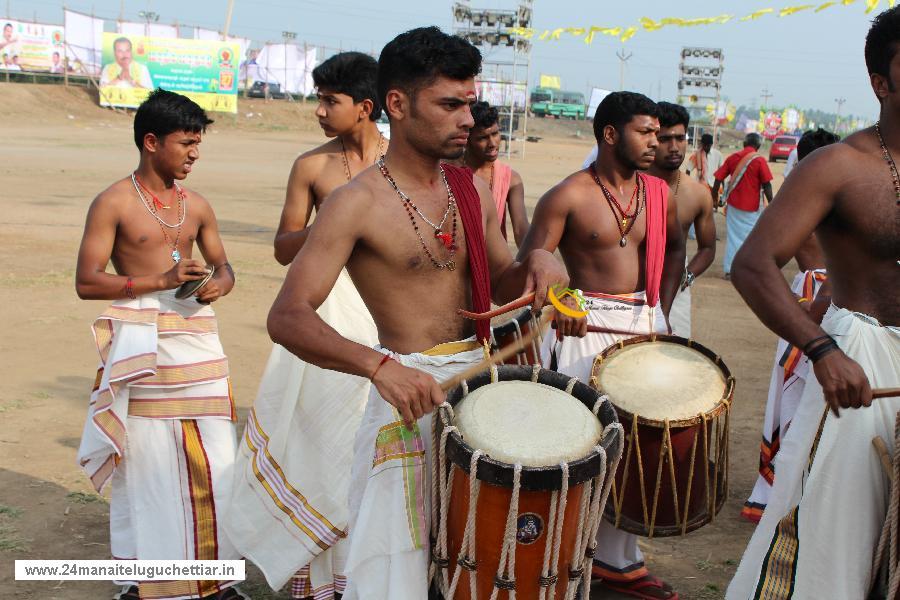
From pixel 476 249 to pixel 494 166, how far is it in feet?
12.9

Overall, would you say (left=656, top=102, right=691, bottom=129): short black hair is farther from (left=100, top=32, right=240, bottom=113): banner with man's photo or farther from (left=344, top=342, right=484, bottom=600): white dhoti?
(left=100, top=32, right=240, bottom=113): banner with man's photo

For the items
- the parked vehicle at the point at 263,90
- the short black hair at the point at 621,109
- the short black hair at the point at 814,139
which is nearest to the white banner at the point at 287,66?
the parked vehicle at the point at 263,90

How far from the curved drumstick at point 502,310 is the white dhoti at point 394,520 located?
35 centimetres

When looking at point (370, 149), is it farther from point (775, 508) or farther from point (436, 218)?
point (775, 508)

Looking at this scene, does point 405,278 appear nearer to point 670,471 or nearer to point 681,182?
point 670,471

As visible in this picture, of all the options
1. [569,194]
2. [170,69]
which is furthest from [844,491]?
[170,69]

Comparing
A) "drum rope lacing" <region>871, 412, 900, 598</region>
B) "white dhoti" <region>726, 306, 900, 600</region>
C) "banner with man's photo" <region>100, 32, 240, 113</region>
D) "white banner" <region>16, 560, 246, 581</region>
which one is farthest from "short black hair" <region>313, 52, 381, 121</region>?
"banner with man's photo" <region>100, 32, 240, 113</region>

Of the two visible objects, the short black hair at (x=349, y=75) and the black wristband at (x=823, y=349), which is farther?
the short black hair at (x=349, y=75)

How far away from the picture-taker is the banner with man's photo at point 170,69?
44.8m

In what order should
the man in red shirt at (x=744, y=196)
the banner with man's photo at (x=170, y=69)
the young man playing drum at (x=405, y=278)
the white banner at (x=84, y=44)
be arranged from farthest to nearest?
1. the white banner at (x=84, y=44)
2. the banner with man's photo at (x=170, y=69)
3. the man in red shirt at (x=744, y=196)
4. the young man playing drum at (x=405, y=278)

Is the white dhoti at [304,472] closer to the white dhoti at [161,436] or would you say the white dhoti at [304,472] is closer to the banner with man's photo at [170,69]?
the white dhoti at [161,436]

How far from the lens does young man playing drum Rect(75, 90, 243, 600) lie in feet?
15.4

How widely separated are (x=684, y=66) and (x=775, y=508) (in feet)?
110

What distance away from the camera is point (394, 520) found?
3.15 meters
